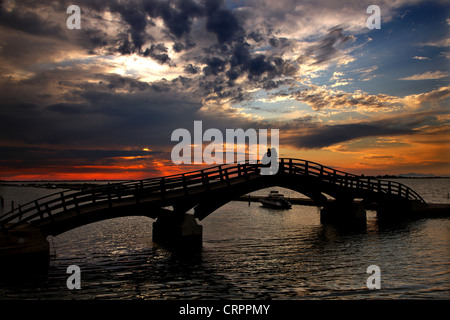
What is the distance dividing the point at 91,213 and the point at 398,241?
75.3 ft

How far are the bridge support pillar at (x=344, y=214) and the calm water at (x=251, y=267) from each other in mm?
4920

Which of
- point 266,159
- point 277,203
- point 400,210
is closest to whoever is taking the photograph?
point 266,159

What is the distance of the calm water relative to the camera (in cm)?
1473

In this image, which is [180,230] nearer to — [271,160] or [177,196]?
[177,196]

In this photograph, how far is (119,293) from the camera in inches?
579

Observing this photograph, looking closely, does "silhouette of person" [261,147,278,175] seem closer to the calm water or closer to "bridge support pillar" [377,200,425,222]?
the calm water

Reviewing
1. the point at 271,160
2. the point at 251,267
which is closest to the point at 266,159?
the point at 271,160

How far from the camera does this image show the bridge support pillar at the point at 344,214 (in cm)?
3684

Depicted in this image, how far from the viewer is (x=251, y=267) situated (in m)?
19.0

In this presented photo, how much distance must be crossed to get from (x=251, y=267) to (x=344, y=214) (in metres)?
22.1

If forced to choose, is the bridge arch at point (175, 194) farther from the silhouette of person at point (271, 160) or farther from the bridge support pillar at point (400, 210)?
the bridge support pillar at point (400, 210)

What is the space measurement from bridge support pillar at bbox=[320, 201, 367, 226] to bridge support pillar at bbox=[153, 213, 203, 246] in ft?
62.5

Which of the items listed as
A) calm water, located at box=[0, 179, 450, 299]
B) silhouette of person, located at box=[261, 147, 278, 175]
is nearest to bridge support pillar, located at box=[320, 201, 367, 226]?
calm water, located at box=[0, 179, 450, 299]
